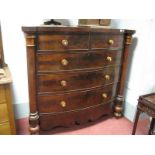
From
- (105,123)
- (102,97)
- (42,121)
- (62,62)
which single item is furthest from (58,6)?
(105,123)

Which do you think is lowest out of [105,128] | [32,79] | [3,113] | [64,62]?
[105,128]

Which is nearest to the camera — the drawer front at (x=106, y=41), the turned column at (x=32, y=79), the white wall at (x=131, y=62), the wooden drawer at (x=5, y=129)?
the turned column at (x=32, y=79)

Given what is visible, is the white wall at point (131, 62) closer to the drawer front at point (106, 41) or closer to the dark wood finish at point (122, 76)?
the dark wood finish at point (122, 76)

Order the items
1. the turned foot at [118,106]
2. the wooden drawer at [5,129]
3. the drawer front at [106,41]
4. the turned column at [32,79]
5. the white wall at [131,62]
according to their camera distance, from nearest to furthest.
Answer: the turned column at [32,79] → the wooden drawer at [5,129] → the drawer front at [106,41] → the white wall at [131,62] → the turned foot at [118,106]

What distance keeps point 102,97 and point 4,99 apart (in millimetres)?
873

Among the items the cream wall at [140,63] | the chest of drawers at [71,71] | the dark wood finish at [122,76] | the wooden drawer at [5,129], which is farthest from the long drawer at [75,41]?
the wooden drawer at [5,129]

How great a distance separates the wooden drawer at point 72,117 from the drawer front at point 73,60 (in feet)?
1.35

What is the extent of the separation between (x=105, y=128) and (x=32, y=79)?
3.06 ft

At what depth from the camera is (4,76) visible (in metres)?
1.30

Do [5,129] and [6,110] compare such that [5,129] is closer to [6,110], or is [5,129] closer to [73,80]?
[6,110]

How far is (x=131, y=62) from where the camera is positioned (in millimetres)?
1893

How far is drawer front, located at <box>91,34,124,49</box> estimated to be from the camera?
143 cm

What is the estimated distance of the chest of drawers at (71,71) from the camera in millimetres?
1274

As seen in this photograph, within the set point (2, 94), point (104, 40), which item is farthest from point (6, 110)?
point (104, 40)
